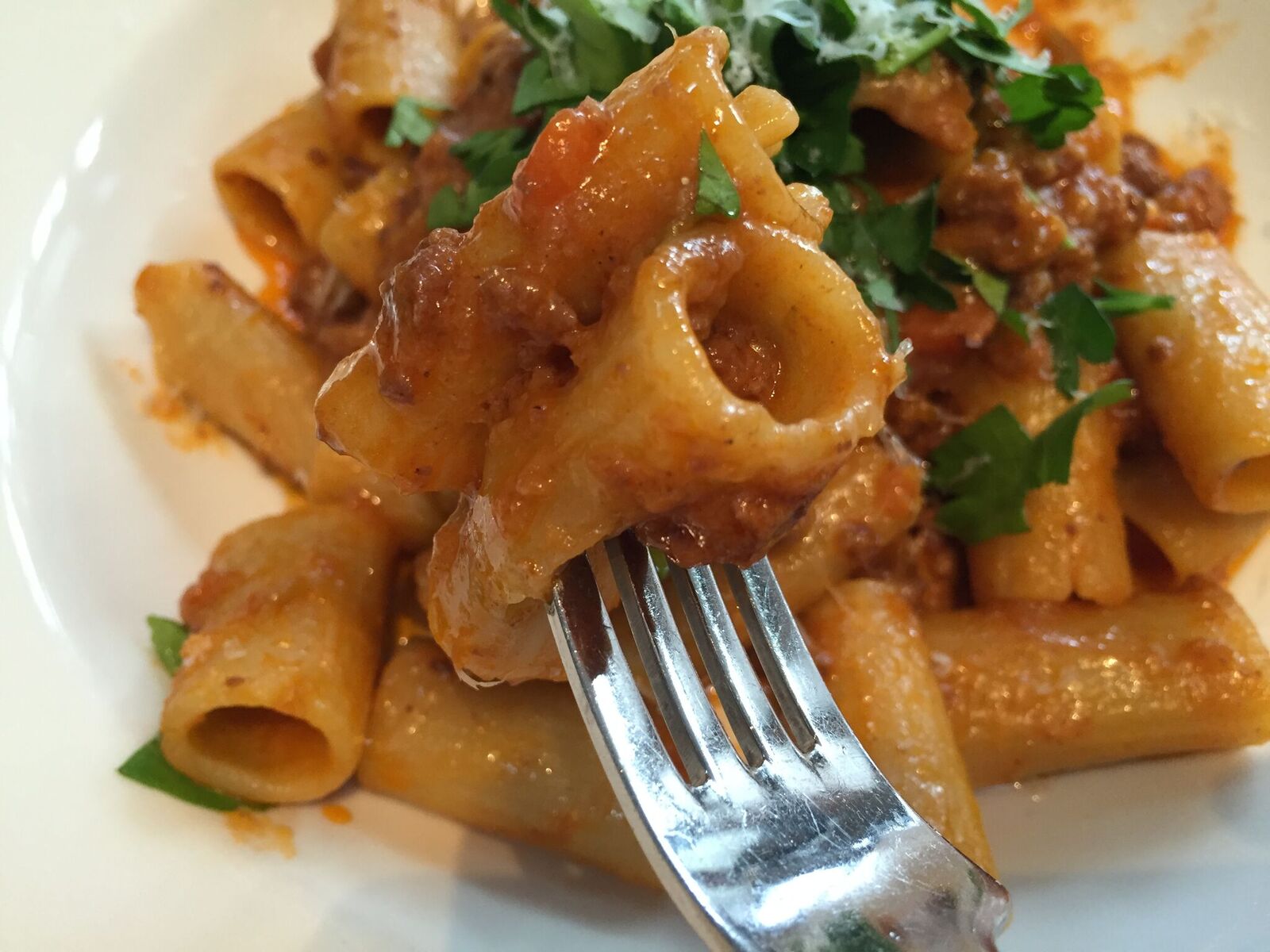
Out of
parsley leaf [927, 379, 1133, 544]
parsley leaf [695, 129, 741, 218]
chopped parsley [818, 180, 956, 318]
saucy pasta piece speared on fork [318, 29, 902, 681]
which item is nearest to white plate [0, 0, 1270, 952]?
parsley leaf [927, 379, 1133, 544]

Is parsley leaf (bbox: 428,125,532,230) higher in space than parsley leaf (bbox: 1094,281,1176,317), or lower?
higher

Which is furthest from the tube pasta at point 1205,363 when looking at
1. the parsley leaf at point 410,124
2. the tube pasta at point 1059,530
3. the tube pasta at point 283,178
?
the tube pasta at point 283,178

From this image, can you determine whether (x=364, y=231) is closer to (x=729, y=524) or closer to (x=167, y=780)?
(x=167, y=780)

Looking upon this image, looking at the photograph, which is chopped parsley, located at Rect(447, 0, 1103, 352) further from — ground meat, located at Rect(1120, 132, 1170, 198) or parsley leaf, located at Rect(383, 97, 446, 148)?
ground meat, located at Rect(1120, 132, 1170, 198)

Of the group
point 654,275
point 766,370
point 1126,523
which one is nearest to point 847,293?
point 766,370

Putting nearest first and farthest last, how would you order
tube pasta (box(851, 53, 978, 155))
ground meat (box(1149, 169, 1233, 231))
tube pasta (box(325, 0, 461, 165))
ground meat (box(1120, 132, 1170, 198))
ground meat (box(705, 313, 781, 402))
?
ground meat (box(705, 313, 781, 402)) < tube pasta (box(851, 53, 978, 155)) < tube pasta (box(325, 0, 461, 165)) < ground meat (box(1149, 169, 1233, 231)) < ground meat (box(1120, 132, 1170, 198))

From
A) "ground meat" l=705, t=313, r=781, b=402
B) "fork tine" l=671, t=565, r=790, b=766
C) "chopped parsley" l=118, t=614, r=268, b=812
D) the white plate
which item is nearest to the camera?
"ground meat" l=705, t=313, r=781, b=402

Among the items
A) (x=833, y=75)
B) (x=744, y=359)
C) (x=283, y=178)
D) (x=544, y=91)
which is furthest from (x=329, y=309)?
(x=744, y=359)
